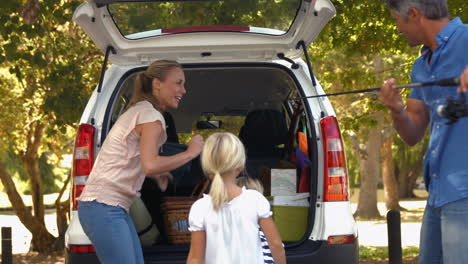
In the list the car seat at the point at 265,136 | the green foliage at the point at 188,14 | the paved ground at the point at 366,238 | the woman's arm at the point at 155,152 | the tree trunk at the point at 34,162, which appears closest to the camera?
the woman's arm at the point at 155,152

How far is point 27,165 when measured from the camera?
16.5 m

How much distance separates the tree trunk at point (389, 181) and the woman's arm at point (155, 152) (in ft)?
82.7

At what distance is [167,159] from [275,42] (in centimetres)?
137

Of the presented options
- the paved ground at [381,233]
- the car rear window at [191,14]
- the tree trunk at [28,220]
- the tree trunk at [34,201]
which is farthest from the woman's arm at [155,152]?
the paved ground at [381,233]

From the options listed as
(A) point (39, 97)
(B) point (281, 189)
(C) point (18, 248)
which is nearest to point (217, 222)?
(B) point (281, 189)

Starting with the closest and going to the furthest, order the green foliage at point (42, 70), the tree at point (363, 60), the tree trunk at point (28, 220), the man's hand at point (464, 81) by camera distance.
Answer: the man's hand at point (464, 81), the green foliage at point (42, 70), the tree at point (363, 60), the tree trunk at point (28, 220)

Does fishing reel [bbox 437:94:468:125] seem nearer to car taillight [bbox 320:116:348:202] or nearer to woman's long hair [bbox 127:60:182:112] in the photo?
woman's long hair [bbox 127:60:182:112]

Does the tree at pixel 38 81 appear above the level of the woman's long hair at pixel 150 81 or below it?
above

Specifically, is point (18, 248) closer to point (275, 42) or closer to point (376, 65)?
point (376, 65)

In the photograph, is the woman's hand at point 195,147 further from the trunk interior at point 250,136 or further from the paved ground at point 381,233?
the paved ground at point 381,233

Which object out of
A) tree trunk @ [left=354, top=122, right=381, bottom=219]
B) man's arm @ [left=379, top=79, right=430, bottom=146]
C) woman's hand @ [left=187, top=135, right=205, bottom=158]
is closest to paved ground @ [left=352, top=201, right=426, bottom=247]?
tree trunk @ [left=354, top=122, right=381, bottom=219]

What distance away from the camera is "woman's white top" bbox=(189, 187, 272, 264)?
12.3 feet

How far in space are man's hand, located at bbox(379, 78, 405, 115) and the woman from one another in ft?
3.69

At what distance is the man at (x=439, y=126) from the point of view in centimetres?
303
